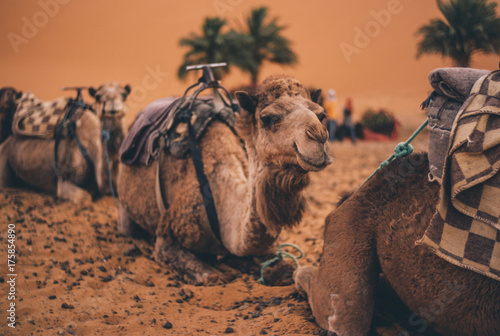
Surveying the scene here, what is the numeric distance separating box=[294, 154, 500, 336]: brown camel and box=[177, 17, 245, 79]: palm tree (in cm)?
2344

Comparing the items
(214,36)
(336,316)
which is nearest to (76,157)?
(336,316)

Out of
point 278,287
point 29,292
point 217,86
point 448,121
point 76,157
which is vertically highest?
point 217,86

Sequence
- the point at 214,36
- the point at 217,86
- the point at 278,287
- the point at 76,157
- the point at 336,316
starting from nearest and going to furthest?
the point at 336,316 → the point at 278,287 → the point at 217,86 → the point at 76,157 → the point at 214,36

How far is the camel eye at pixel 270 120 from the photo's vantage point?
2654mm

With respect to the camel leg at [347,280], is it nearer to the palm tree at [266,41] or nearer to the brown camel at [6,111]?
the brown camel at [6,111]

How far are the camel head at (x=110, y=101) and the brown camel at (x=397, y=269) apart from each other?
13.8 feet

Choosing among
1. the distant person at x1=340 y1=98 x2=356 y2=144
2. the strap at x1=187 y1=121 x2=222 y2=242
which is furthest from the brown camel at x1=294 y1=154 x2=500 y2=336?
the distant person at x1=340 y1=98 x2=356 y2=144

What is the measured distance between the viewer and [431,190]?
200 centimetres

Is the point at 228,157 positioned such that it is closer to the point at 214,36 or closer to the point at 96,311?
the point at 96,311

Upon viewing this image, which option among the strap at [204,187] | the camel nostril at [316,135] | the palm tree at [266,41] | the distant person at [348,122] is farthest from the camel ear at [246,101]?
the palm tree at [266,41]

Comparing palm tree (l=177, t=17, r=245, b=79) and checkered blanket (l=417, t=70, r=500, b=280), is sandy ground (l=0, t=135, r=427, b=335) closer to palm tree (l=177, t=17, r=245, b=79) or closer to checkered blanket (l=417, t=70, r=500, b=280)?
checkered blanket (l=417, t=70, r=500, b=280)

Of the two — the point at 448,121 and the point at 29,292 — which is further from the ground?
the point at 448,121

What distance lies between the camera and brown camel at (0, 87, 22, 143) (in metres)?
6.78

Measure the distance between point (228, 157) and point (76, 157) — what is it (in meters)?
3.52
